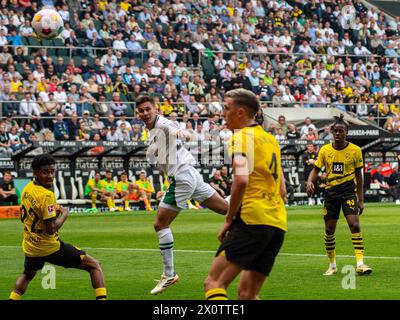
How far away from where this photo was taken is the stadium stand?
119ft

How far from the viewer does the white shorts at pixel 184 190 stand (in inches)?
540

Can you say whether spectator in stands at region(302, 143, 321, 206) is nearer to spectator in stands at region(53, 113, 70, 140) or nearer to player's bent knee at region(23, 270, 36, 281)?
spectator in stands at region(53, 113, 70, 140)

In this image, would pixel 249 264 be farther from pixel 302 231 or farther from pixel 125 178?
pixel 125 178

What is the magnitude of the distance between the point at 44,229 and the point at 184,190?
10.6 feet

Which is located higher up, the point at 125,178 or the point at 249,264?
the point at 249,264

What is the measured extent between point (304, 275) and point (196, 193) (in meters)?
2.21

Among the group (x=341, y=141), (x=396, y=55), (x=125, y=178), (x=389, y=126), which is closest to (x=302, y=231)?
(x=341, y=141)

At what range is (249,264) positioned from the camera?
8.66 metres

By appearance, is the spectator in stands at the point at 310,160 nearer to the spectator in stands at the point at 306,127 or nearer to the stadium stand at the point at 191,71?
the stadium stand at the point at 191,71

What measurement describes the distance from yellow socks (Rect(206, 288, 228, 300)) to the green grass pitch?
3880 millimetres

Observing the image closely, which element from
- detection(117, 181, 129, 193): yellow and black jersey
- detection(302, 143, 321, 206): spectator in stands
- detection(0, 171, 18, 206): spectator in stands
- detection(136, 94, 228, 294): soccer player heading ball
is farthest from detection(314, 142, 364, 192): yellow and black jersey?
detection(302, 143, 321, 206): spectator in stands

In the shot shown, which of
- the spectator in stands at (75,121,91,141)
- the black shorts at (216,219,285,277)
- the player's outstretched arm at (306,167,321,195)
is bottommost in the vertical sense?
the spectator in stands at (75,121,91,141)

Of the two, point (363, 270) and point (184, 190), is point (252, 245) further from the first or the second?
point (363, 270)

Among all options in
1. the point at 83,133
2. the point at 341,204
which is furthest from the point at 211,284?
the point at 83,133
